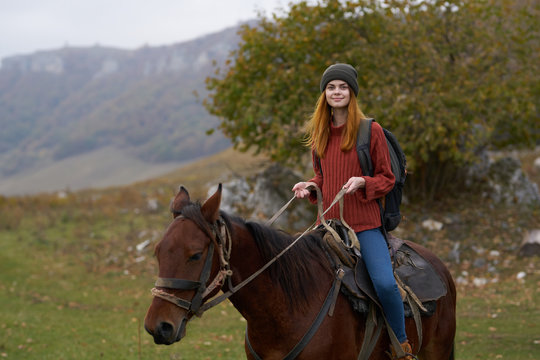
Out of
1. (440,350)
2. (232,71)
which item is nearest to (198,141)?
(232,71)

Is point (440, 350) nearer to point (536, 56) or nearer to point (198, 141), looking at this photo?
point (536, 56)

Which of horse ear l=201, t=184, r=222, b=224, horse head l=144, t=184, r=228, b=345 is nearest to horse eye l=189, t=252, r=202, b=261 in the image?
horse head l=144, t=184, r=228, b=345

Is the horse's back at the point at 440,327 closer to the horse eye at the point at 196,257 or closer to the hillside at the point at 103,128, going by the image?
the horse eye at the point at 196,257

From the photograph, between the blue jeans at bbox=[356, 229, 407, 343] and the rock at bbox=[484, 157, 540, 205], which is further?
the rock at bbox=[484, 157, 540, 205]

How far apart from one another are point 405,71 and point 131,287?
9.94 meters

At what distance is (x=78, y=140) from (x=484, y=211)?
480ft

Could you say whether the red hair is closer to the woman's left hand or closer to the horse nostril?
the woman's left hand

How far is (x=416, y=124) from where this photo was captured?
13578 mm

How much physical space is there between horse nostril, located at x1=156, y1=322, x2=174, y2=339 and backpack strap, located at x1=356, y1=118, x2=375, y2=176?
1805 mm

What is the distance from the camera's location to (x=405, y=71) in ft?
46.9

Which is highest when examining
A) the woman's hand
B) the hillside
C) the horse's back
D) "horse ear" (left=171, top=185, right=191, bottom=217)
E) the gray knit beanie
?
the gray knit beanie

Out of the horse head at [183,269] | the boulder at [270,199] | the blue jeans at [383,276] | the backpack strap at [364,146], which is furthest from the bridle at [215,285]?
the boulder at [270,199]

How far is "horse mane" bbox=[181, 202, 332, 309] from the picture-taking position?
3311mm

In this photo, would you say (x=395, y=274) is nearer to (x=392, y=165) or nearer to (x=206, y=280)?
(x=392, y=165)
